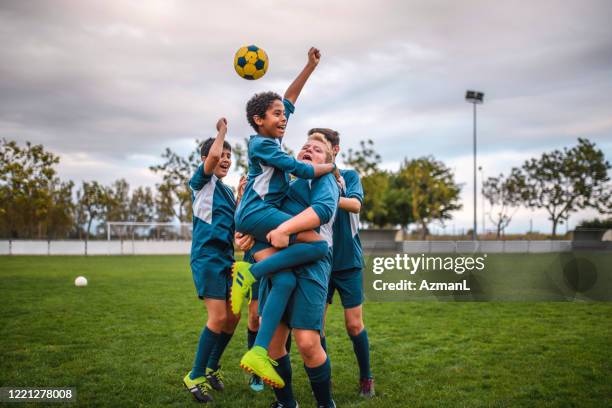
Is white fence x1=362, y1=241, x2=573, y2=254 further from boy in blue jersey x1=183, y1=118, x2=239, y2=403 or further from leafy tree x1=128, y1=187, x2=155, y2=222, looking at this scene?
leafy tree x1=128, y1=187, x2=155, y2=222

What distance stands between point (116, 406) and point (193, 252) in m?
1.52

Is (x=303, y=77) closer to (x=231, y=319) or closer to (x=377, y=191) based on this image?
(x=231, y=319)

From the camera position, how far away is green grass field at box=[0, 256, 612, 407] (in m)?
4.68

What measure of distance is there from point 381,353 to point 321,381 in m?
3.02

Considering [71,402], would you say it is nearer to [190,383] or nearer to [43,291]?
[190,383]

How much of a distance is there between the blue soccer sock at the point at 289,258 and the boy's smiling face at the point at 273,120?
962 millimetres

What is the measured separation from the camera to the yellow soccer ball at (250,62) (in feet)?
16.6

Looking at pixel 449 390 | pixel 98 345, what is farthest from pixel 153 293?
pixel 449 390

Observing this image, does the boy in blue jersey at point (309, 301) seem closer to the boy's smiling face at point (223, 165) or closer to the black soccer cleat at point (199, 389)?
the black soccer cleat at point (199, 389)

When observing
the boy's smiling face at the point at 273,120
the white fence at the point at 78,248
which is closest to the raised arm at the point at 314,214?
the boy's smiling face at the point at 273,120

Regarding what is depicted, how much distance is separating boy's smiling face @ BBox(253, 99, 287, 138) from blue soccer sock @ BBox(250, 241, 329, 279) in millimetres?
962

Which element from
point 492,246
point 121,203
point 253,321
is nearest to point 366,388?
point 253,321

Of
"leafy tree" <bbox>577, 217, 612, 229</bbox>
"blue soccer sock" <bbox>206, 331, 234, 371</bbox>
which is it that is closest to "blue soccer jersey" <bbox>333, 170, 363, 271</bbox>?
"blue soccer sock" <bbox>206, 331, 234, 371</bbox>

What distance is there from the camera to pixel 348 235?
187 inches
